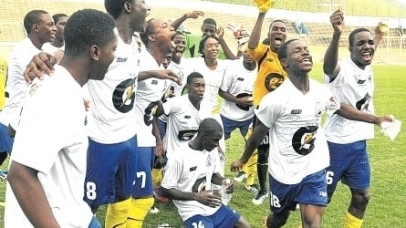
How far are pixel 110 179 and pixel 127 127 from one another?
0.46 metres

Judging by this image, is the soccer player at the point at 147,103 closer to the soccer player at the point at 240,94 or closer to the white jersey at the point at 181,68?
the white jersey at the point at 181,68

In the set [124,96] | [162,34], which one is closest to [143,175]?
[124,96]

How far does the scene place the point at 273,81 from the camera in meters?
7.26

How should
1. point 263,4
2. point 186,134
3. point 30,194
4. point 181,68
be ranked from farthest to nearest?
point 181,68 → point 186,134 → point 263,4 → point 30,194

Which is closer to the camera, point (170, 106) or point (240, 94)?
point (170, 106)

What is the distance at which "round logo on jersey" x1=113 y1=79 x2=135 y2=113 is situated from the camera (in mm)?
5070

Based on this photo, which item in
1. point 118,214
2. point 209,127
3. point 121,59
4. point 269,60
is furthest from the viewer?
point 269,60

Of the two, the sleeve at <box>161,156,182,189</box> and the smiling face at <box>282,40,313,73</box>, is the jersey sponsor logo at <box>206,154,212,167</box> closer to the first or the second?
the sleeve at <box>161,156,182,189</box>

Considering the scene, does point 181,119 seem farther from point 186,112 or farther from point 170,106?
point 170,106

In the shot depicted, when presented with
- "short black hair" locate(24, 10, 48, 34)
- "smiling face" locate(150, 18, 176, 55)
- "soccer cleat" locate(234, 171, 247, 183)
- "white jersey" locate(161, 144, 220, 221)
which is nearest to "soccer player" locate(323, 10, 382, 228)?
"white jersey" locate(161, 144, 220, 221)

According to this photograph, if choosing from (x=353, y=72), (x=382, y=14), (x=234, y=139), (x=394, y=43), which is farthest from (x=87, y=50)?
(x=382, y=14)

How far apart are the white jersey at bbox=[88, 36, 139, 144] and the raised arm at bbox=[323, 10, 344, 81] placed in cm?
187

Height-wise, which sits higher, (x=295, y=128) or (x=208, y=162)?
(x=295, y=128)

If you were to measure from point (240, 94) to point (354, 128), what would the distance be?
2.86 m
